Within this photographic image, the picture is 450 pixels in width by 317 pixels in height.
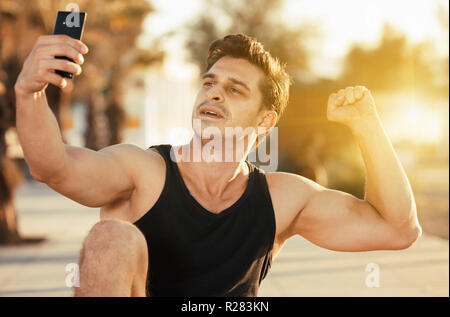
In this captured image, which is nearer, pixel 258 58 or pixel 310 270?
pixel 258 58

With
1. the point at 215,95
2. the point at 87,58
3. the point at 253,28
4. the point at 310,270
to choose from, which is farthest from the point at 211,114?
the point at 253,28

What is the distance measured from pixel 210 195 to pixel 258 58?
84cm

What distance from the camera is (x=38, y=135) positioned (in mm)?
2279

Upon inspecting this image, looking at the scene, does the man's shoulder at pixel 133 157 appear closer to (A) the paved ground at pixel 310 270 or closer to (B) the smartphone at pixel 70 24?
(B) the smartphone at pixel 70 24

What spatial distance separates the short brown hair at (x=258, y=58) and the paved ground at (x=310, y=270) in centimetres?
301

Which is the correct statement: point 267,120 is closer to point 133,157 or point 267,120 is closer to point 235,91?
point 235,91

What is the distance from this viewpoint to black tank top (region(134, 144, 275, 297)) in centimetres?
279

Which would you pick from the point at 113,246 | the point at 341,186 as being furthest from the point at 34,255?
the point at 341,186

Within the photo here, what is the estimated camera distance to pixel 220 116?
312 cm

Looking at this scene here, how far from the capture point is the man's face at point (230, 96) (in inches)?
122

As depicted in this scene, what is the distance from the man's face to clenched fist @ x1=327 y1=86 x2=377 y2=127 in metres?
0.44

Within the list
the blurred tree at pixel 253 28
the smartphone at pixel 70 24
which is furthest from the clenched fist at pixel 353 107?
the blurred tree at pixel 253 28
